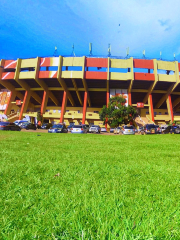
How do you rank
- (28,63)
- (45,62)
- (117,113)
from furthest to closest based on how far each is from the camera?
(28,63) → (45,62) → (117,113)

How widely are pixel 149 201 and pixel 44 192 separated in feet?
4.16

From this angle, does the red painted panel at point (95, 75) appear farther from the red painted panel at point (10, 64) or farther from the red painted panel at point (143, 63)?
the red painted panel at point (10, 64)

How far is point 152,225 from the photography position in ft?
3.71

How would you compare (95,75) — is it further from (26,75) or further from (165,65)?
(165,65)

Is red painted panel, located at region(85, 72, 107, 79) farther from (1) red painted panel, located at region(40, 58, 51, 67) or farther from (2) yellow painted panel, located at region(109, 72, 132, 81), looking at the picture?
(1) red painted panel, located at region(40, 58, 51, 67)

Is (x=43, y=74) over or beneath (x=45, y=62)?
beneath

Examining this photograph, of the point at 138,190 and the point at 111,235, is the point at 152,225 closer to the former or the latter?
the point at 111,235

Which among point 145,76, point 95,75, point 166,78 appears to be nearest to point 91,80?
point 95,75

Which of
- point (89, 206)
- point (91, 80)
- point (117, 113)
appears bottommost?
point (89, 206)

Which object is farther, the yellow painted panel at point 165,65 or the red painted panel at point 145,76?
the yellow painted panel at point 165,65

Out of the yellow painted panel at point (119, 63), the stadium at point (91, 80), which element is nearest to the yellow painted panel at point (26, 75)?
the stadium at point (91, 80)

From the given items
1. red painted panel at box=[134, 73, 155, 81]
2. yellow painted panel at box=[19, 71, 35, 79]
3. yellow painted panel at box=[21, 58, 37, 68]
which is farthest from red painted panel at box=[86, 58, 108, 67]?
yellow painted panel at box=[19, 71, 35, 79]

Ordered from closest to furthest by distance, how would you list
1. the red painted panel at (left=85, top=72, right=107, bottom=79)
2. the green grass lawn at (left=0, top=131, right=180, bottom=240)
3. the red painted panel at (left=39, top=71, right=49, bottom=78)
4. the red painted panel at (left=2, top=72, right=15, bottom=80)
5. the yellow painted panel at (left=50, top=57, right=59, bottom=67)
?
1. the green grass lawn at (left=0, top=131, right=180, bottom=240)
2. the red painted panel at (left=85, top=72, right=107, bottom=79)
3. the red painted panel at (left=39, top=71, right=49, bottom=78)
4. the yellow painted panel at (left=50, top=57, right=59, bottom=67)
5. the red painted panel at (left=2, top=72, right=15, bottom=80)

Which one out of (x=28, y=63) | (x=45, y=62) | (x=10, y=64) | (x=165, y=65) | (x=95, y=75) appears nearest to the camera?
(x=95, y=75)
